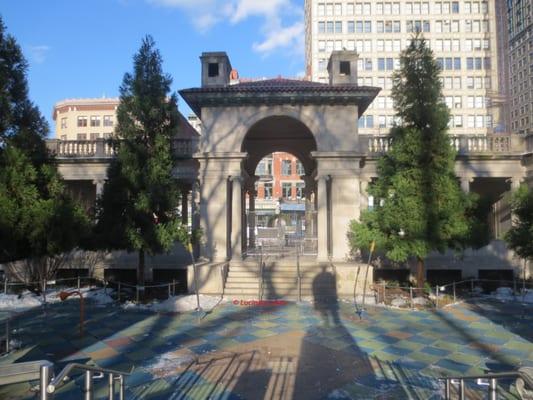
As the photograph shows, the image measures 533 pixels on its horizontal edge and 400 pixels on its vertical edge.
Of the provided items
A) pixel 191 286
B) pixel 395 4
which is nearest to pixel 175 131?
pixel 191 286

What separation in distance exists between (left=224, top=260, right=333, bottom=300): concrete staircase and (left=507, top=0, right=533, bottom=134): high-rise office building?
3412 inches

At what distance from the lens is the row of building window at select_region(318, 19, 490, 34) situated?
6519 centimetres

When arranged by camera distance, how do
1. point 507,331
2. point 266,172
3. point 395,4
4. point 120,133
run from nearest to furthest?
point 507,331
point 120,133
point 266,172
point 395,4

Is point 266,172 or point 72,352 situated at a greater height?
point 266,172

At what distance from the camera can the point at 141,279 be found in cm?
1559

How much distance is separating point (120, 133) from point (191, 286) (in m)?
6.91

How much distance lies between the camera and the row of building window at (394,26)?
65.2m

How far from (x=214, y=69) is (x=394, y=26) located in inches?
2293

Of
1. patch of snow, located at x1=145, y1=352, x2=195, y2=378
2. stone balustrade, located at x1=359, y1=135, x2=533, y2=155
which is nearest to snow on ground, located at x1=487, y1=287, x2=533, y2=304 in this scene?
stone balustrade, located at x1=359, y1=135, x2=533, y2=155

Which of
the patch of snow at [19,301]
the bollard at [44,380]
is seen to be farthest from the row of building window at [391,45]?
the bollard at [44,380]

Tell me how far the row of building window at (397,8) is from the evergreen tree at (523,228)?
197 ft

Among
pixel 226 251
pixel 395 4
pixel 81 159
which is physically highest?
pixel 395 4

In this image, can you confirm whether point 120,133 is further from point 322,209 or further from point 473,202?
point 473,202

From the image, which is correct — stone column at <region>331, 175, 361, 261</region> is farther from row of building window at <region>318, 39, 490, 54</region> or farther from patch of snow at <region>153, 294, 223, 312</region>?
row of building window at <region>318, 39, 490, 54</region>
